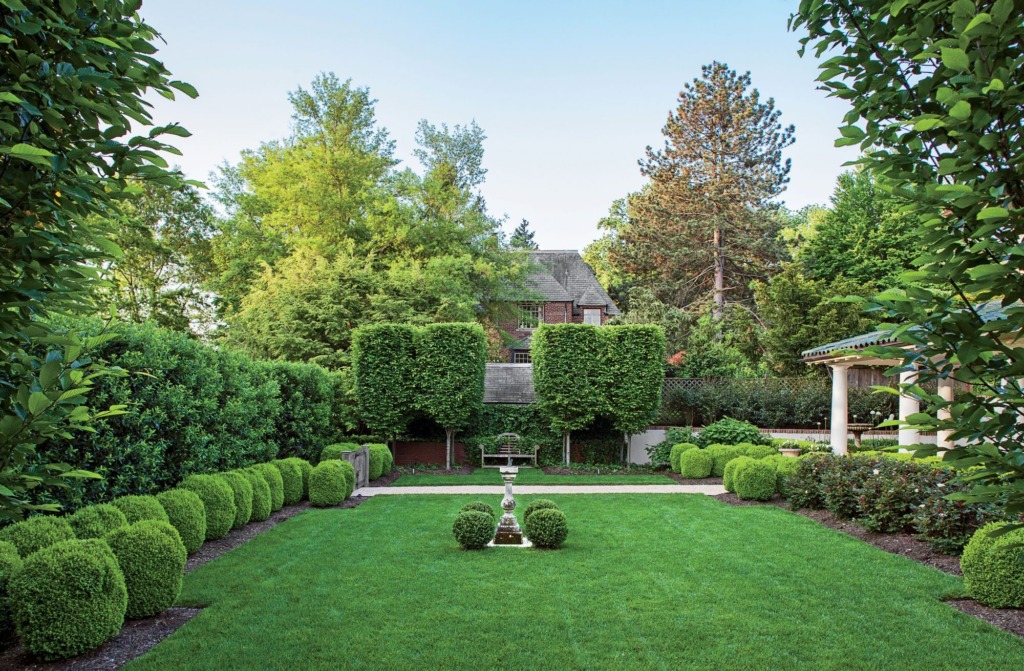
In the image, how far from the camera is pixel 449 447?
20531 millimetres

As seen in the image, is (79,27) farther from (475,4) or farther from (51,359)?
(475,4)

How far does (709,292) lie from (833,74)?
35138mm

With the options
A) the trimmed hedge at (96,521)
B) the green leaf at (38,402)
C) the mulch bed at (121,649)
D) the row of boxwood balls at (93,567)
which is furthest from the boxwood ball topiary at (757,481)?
the green leaf at (38,402)

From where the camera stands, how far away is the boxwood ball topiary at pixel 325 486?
13.3 metres

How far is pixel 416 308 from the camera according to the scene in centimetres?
2480

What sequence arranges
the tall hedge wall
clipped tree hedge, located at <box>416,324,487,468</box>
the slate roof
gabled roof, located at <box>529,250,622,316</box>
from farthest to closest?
gabled roof, located at <box>529,250,622,316</box>
the slate roof
clipped tree hedge, located at <box>416,324,487,468</box>
the tall hedge wall

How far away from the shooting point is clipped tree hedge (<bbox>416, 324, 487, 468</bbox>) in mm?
19734

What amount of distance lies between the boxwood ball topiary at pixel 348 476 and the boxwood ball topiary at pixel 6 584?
846 centimetres

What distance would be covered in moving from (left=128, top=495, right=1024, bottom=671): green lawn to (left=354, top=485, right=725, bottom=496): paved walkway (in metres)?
4.93

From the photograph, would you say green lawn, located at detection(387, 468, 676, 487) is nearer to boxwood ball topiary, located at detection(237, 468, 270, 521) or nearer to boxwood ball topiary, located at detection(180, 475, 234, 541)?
boxwood ball topiary, located at detection(237, 468, 270, 521)

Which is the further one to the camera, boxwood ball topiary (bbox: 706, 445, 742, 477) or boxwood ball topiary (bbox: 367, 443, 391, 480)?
boxwood ball topiary (bbox: 367, 443, 391, 480)

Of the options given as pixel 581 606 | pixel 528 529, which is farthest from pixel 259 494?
pixel 581 606

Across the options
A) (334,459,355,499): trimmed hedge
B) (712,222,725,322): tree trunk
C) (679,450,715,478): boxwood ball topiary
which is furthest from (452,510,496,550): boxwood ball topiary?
(712,222,725,322): tree trunk

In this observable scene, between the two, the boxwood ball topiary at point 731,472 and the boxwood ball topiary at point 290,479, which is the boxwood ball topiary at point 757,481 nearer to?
the boxwood ball topiary at point 731,472
